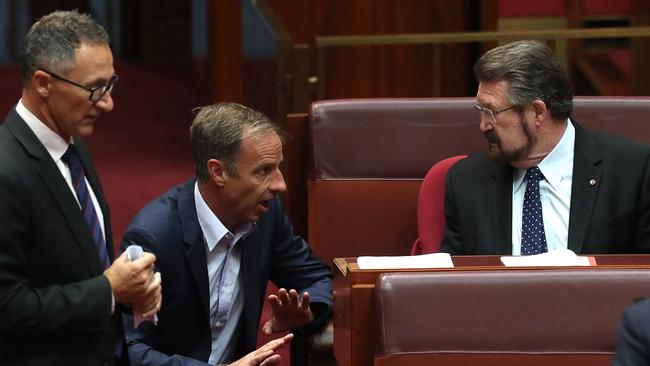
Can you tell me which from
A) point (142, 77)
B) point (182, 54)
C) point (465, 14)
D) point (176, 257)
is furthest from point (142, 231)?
point (182, 54)

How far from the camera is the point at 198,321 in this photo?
1.98m

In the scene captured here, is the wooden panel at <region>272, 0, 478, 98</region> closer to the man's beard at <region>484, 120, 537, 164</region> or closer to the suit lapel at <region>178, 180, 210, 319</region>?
the man's beard at <region>484, 120, 537, 164</region>

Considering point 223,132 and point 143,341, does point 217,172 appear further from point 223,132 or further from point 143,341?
point 143,341

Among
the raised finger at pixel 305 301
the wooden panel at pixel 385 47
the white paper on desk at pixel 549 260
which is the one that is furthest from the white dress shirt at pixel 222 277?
the wooden panel at pixel 385 47

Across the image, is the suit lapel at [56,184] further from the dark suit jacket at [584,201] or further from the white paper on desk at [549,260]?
the dark suit jacket at [584,201]

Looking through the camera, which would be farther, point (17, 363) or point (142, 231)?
point (142, 231)

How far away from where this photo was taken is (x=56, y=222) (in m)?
1.54

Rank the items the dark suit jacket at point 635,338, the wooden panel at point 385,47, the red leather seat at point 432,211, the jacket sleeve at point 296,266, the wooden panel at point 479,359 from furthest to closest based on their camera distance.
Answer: the wooden panel at point 385,47 → the red leather seat at point 432,211 → the jacket sleeve at point 296,266 → the wooden panel at point 479,359 → the dark suit jacket at point 635,338

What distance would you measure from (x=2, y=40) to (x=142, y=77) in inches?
65.9

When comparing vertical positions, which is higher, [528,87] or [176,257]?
[528,87]

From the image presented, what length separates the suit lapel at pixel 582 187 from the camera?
2.10 m

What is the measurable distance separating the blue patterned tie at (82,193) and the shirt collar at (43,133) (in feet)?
0.13

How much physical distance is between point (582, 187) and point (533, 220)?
0.10 metres

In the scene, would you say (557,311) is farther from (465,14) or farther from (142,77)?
(142,77)
